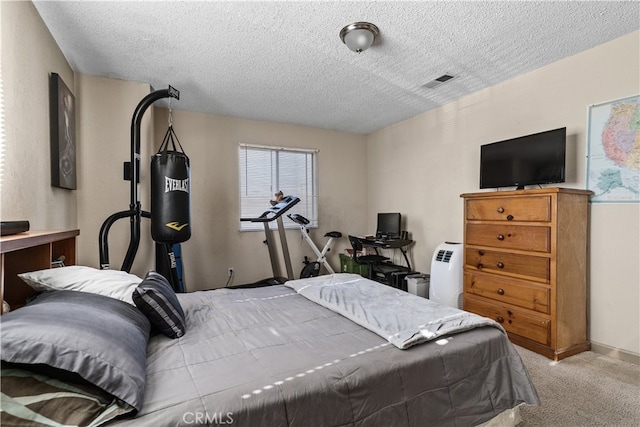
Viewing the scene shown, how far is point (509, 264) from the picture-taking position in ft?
9.18

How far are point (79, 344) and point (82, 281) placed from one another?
2.16 feet

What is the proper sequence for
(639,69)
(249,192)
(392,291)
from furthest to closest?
(249,192) → (639,69) → (392,291)

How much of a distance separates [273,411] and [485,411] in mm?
972

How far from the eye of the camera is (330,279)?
255 centimetres

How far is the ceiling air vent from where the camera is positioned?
3180 mm

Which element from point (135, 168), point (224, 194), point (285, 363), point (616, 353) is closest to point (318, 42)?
point (135, 168)

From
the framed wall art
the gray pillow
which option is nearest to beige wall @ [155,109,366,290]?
the framed wall art

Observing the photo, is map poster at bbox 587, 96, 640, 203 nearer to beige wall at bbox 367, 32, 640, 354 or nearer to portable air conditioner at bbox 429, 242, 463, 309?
beige wall at bbox 367, 32, 640, 354

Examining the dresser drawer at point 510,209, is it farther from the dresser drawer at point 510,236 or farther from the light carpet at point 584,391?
the light carpet at point 584,391

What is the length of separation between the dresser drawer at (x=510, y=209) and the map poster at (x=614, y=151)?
543mm

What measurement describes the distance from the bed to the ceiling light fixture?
188cm

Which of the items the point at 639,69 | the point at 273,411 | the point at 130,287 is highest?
the point at 639,69

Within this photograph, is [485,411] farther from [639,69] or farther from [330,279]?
[639,69]

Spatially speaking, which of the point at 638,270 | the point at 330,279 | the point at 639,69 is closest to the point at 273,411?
the point at 330,279
